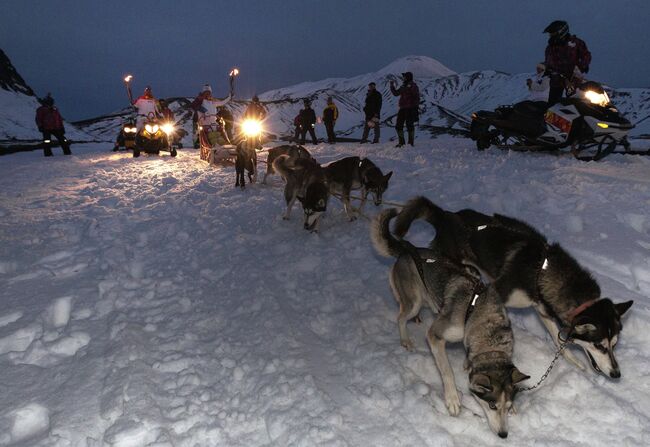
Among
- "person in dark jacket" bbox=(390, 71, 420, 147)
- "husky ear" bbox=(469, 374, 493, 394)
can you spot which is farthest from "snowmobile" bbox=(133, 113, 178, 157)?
"husky ear" bbox=(469, 374, 493, 394)

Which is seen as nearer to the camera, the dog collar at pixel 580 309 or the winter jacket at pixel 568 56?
the dog collar at pixel 580 309

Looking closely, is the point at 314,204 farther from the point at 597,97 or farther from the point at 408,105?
the point at 408,105

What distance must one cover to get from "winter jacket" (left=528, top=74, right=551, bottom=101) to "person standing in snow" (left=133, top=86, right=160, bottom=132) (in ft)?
47.1

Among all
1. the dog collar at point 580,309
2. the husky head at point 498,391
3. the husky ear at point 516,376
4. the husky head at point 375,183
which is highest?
the husky head at point 375,183

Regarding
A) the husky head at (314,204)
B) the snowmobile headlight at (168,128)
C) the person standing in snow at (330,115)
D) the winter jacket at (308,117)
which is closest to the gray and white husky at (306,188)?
the husky head at (314,204)

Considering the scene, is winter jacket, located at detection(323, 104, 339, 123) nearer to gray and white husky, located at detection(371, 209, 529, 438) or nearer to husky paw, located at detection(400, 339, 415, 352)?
gray and white husky, located at detection(371, 209, 529, 438)

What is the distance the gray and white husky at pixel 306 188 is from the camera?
651 centimetres

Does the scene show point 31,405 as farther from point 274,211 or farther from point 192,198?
point 192,198

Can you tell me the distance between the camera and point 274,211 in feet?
25.9

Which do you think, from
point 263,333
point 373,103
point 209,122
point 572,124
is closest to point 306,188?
point 263,333

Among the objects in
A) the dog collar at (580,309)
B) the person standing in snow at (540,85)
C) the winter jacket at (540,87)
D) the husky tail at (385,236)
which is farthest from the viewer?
the winter jacket at (540,87)

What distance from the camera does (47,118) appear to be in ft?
54.4

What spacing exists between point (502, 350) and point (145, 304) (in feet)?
11.6

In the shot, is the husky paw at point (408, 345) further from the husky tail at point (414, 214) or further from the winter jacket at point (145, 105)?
the winter jacket at point (145, 105)
